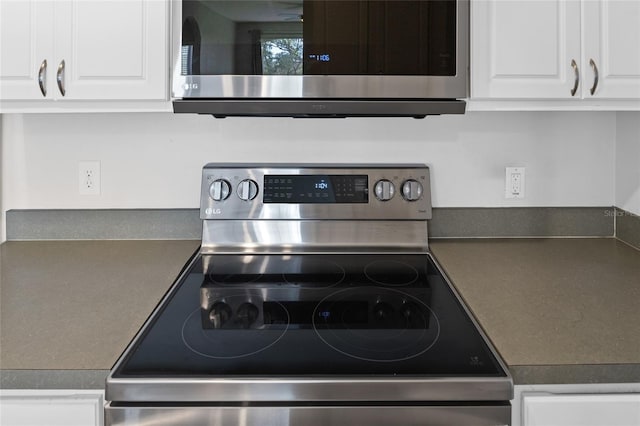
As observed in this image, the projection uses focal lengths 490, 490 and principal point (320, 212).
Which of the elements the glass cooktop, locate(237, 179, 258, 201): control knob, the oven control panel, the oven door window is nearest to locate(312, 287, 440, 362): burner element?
the glass cooktop

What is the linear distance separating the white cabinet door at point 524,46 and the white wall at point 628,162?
14.4 inches

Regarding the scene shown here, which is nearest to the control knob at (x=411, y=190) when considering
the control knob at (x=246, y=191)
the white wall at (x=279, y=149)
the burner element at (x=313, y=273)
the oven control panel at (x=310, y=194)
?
the oven control panel at (x=310, y=194)

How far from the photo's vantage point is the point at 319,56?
3.86 feet

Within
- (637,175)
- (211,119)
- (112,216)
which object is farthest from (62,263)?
(637,175)

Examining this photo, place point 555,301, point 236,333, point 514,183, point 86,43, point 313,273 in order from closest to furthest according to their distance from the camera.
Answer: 1. point 236,333
2. point 555,301
3. point 86,43
4. point 313,273
5. point 514,183

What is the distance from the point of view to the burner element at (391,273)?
1.27 metres

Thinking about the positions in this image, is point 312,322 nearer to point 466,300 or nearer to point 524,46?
point 466,300

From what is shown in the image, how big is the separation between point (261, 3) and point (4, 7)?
0.64m

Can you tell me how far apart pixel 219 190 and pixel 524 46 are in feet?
2.99

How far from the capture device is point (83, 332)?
931 millimetres

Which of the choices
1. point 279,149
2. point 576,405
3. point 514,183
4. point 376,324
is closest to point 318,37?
point 279,149

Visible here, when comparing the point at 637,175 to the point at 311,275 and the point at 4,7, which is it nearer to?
the point at 311,275

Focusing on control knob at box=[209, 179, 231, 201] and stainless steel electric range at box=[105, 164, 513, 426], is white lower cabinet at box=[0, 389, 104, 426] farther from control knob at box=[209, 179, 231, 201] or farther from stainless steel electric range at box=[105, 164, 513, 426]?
control knob at box=[209, 179, 231, 201]

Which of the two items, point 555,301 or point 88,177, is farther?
point 88,177
